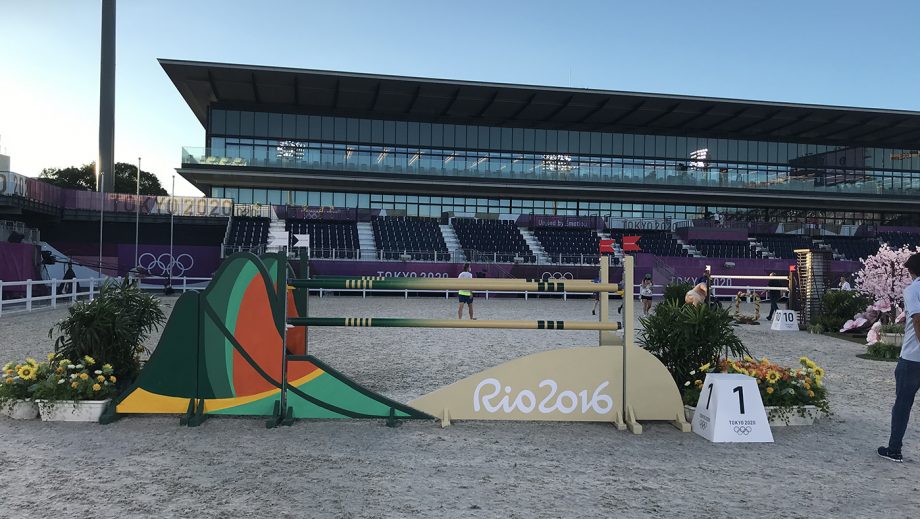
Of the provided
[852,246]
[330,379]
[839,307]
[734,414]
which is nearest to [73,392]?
[330,379]

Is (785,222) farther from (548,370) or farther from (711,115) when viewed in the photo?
(548,370)

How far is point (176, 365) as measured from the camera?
6.43 meters

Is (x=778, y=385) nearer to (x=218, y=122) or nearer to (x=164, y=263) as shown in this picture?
(x=164, y=263)

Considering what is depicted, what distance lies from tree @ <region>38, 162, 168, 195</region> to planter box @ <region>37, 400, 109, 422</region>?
77.8 m

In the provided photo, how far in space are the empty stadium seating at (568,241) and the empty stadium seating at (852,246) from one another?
19.1 metres

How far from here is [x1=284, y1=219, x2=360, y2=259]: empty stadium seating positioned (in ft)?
114

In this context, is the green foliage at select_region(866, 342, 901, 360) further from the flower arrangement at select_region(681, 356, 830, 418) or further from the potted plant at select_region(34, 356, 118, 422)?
the potted plant at select_region(34, 356, 118, 422)

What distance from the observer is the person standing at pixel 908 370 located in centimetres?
516

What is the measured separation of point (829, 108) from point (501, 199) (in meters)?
25.8

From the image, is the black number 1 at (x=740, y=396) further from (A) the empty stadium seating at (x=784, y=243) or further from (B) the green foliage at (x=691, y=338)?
(A) the empty stadium seating at (x=784, y=243)

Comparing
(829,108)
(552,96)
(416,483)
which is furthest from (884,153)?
(416,483)

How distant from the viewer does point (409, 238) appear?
40438 mm

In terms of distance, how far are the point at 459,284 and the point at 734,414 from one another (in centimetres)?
308

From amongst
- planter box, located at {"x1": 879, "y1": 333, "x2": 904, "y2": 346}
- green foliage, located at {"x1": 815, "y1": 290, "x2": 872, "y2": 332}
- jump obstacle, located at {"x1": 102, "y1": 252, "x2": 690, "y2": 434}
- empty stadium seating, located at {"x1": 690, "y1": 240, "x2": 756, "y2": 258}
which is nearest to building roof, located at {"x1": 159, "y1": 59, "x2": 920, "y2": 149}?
empty stadium seating, located at {"x1": 690, "y1": 240, "x2": 756, "y2": 258}
